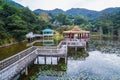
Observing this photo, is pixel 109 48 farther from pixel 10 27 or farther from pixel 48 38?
pixel 10 27

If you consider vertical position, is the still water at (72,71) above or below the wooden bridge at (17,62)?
below

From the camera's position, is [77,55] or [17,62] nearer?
[17,62]

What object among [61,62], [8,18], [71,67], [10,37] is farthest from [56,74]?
[8,18]

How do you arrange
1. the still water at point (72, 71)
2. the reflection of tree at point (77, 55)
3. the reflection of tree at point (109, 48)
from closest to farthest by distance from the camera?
1. the still water at point (72, 71)
2. the reflection of tree at point (77, 55)
3. the reflection of tree at point (109, 48)

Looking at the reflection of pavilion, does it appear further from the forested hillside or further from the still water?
the still water

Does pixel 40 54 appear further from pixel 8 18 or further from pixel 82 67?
pixel 8 18

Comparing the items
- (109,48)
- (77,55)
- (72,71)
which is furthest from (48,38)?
(72,71)

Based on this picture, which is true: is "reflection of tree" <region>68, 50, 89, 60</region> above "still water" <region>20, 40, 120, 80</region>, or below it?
above

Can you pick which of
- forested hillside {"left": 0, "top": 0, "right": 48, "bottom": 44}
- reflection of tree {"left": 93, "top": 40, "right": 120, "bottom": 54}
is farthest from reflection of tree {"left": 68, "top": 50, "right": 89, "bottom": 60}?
forested hillside {"left": 0, "top": 0, "right": 48, "bottom": 44}

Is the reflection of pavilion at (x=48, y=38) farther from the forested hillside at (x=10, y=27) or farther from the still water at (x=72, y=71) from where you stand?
the still water at (x=72, y=71)

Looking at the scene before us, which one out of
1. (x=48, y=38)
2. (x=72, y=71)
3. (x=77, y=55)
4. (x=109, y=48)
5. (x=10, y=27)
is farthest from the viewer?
(x=48, y=38)

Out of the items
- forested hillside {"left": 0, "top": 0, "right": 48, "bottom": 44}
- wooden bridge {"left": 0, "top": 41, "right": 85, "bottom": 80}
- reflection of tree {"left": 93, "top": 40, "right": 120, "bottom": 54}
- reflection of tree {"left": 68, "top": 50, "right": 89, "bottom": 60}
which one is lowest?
reflection of tree {"left": 68, "top": 50, "right": 89, "bottom": 60}

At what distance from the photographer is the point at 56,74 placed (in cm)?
1338

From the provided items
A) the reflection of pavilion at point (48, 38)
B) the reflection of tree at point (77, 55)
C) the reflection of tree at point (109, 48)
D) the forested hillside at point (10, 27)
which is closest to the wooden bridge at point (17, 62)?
the reflection of tree at point (77, 55)
